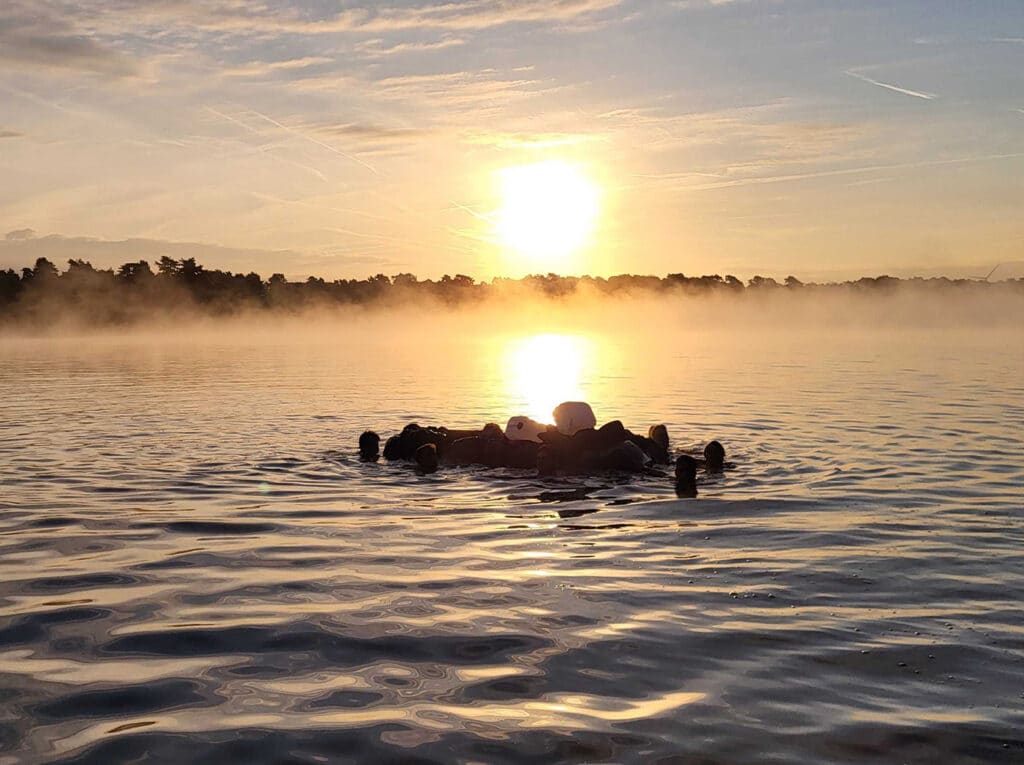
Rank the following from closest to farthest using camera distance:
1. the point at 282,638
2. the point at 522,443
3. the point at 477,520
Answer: the point at 282,638, the point at 477,520, the point at 522,443

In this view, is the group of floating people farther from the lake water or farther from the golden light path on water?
the golden light path on water

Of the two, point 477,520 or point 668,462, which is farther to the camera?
point 668,462

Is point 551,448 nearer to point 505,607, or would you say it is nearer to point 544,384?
point 505,607

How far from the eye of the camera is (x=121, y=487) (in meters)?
17.0

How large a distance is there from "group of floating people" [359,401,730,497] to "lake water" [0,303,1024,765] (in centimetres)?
57

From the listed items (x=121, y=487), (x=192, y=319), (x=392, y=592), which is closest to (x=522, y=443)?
(x=121, y=487)

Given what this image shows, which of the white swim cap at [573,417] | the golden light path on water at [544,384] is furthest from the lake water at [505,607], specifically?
the golden light path on water at [544,384]

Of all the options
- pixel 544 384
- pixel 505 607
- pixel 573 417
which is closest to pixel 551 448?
pixel 573 417

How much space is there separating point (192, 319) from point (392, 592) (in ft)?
623

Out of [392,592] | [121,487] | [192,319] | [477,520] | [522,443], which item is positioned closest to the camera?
[392,592]

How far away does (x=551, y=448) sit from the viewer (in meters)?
19.2

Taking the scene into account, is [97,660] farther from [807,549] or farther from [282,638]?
[807,549]

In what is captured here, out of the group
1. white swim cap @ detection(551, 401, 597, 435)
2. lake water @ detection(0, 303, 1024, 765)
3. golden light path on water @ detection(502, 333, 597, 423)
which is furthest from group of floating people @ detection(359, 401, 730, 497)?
golden light path on water @ detection(502, 333, 597, 423)

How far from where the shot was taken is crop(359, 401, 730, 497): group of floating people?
19141 millimetres
